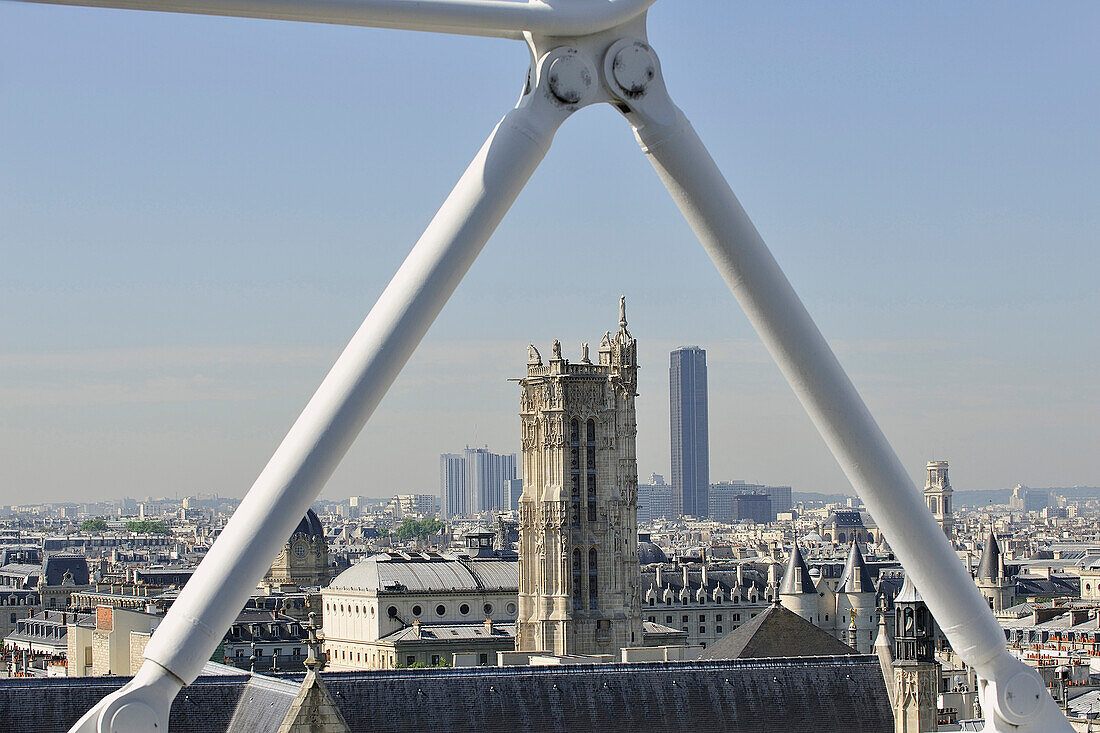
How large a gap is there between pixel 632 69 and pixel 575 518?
7509 centimetres

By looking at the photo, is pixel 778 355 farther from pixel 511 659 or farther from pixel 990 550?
pixel 990 550

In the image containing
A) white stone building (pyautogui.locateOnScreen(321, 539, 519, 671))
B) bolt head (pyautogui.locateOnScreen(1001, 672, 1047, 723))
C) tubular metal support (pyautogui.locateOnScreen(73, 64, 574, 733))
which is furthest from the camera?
white stone building (pyautogui.locateOnScreen(321, 539, 519, 671))

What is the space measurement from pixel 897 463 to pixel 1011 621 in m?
107

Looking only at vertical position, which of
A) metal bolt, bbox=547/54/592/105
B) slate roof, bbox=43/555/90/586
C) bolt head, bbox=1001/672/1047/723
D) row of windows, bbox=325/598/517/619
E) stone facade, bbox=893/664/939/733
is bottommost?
row of windows, bbox=325/598/517/619

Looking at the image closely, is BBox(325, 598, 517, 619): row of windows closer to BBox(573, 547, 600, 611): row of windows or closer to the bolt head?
BBox(573, 547, 600, 611): row of windows

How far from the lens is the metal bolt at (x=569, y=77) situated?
12.5 m

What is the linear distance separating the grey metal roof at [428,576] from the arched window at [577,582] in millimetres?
18472

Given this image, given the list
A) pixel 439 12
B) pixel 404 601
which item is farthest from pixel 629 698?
pixel 404 601

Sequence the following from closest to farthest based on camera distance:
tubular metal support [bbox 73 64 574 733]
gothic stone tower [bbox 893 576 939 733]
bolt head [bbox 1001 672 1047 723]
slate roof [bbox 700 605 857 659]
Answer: tubular metal support [bbox 73 64 574 733] < bolt head [bbox 1001 672 1047 723] < gothic stone tower [bbox 893 576 939 733] < slate roof [bbox 700 605 857 659]

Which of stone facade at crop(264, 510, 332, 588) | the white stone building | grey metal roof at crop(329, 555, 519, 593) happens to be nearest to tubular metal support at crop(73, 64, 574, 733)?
the white stone building

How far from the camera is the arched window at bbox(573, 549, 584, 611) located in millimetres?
86844

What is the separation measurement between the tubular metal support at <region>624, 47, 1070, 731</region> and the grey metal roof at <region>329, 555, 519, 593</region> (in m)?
91.8

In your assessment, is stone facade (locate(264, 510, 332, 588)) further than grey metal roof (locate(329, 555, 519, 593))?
Yes

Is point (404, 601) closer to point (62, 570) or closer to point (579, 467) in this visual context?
point (579, 467)
